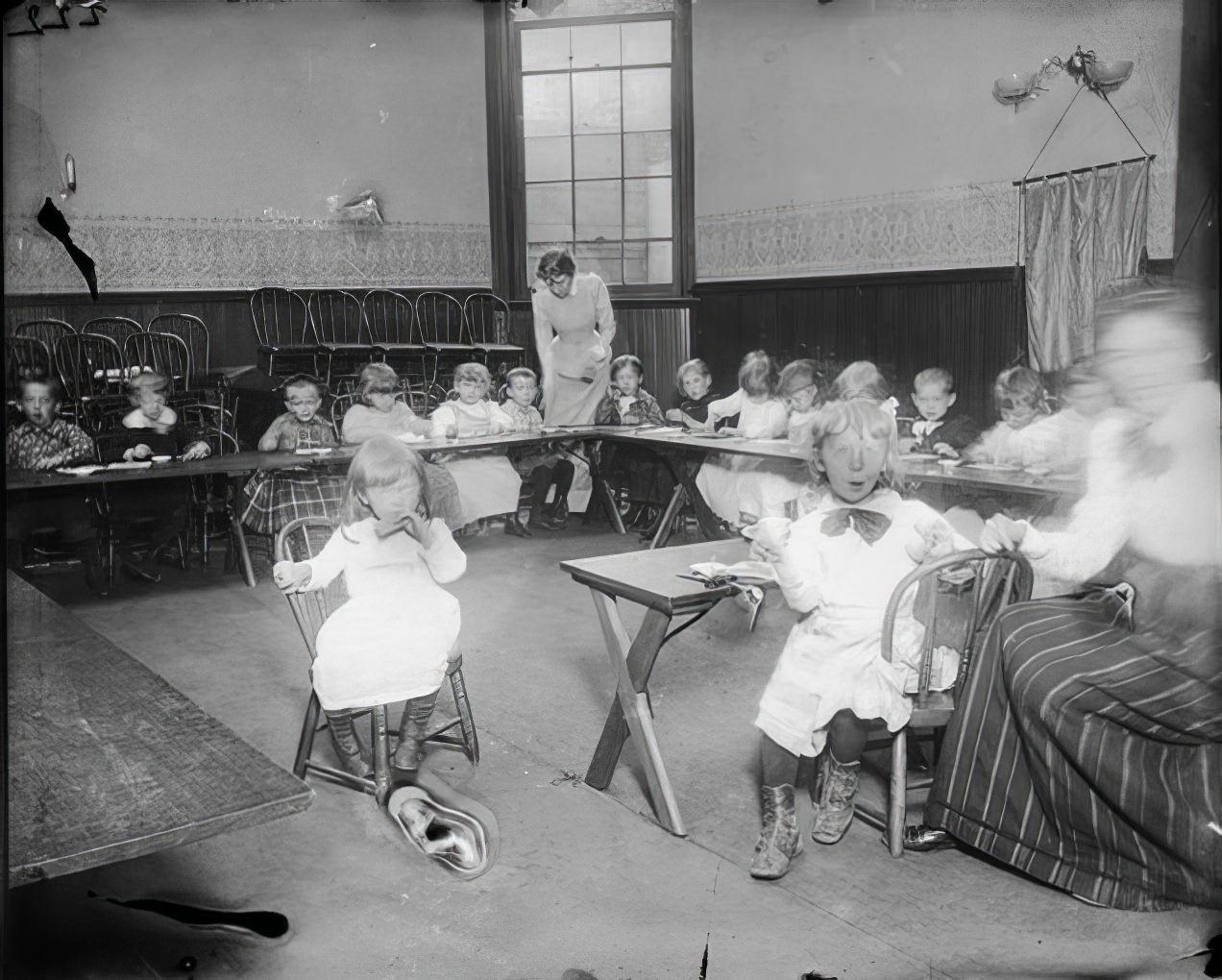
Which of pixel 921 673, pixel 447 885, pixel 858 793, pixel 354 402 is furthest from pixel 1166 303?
pixel 447 885

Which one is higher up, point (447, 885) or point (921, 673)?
point (921, 673)

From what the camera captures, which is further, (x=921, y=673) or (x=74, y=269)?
(x=921, y=673)

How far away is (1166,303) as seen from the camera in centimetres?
197

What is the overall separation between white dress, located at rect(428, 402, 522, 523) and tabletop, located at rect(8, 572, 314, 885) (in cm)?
70

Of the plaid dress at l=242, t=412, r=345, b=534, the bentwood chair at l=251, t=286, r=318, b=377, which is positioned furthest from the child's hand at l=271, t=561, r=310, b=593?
the bentwood chair at l=251, t=286, r=318, b=377

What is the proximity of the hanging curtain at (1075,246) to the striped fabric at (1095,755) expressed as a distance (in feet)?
1.75

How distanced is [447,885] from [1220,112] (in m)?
1.88

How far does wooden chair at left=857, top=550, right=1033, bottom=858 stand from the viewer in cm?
225

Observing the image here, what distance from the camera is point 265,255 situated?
2172 mm

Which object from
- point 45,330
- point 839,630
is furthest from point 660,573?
point 45,330

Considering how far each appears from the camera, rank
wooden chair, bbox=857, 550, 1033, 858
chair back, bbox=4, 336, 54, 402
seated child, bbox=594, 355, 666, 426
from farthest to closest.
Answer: seated child, bbox=594, 355, 666, 426, wooden chair, bbox=857, 550, 1033, 858, chair back, bbox=4, 336, 54, 402

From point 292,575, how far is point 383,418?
1.14 feet

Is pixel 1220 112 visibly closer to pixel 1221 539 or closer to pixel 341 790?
pixel 1221 539

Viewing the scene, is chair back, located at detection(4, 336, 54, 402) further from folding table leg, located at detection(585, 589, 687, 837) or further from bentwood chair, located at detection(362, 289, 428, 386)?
folding table leg, located at detection(585, 589, 687, 837)
